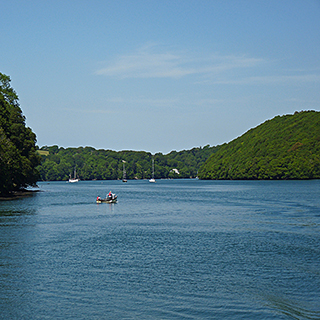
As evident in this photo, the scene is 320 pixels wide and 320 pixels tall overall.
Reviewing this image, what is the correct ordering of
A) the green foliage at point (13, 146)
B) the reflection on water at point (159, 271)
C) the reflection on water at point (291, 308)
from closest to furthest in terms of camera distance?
the reflection on water at point (291, 308)
the reflection on water at point (159, 271)
the green foliage at point (13, 146)

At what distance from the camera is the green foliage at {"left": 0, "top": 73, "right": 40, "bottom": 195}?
3046 inches

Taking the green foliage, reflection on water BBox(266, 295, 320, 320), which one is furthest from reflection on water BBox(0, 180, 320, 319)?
the green foliage

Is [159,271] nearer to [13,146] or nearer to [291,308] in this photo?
[291,308]

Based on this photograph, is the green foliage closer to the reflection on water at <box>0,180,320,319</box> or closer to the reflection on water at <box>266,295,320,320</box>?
the reflection on water at <box>0,180,320,319</box>

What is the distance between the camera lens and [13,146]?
81188 millimetres

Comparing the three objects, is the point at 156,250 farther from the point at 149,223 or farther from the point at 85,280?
the point at 149,223

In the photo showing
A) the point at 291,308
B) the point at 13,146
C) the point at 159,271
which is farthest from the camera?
the point at 13,146

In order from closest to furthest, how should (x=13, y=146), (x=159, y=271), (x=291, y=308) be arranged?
(x=291, y=308)
(x=159, y=271)
(x=13, y=146)

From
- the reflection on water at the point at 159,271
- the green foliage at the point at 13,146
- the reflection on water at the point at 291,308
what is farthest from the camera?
the green foliage at the point at 13,146

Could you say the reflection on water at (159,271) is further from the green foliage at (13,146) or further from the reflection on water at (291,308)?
the green foliage at (13,146)

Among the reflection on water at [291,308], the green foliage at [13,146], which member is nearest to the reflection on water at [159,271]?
the reflection on water at [291,308]

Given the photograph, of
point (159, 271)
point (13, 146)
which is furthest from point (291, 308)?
point (13, 146)

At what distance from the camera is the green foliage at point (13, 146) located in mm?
77375

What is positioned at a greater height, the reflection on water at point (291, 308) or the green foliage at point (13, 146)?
the green foliage at point (13, 146)
